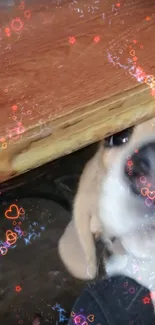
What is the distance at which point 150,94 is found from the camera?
93 centimetres

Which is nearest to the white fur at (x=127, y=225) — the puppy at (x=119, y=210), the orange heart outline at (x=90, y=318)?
the puppy at (x=119, y=210)

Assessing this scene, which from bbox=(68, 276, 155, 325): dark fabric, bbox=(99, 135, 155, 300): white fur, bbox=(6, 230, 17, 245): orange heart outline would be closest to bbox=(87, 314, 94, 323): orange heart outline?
bbox=(68, 276, 155, 325): dark fabric

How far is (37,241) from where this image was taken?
95 cm

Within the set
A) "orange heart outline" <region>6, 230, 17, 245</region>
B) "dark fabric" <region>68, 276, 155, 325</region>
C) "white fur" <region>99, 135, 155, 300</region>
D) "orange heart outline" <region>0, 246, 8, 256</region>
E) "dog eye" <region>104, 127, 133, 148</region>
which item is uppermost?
"dog eye" <region>104, 127, 133, 148</region>

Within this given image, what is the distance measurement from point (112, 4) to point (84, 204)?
46cm

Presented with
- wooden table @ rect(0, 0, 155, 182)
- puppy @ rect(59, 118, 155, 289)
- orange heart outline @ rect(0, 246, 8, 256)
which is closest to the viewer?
wooden table @ rect(0, 0, 155, 182)

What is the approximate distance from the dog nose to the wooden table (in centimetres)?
15

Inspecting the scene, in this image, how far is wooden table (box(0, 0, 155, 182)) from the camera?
2.56 ft

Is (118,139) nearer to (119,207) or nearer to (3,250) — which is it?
(119,207)

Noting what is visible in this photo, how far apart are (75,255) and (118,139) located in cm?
30

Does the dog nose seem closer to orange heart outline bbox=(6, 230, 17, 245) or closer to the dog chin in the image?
the dog chin

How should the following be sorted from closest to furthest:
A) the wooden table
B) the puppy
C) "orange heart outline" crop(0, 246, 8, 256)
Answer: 1. the wooden table
2. "orange heart outline" crop(0, 246, 8, 256)
3. the puppy

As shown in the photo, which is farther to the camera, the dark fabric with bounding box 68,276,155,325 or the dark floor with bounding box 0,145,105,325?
the dark fabric with bounding box 68,276,155,325

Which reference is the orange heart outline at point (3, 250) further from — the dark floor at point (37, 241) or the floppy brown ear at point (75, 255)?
the floppy brown ear at point (75, 255)
